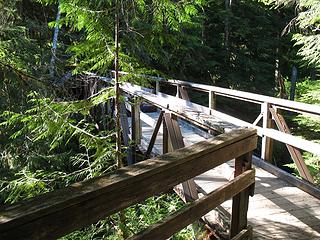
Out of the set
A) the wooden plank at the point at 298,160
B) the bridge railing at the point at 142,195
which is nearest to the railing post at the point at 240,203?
the bridge railing at the point at 142,195

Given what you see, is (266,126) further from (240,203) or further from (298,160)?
(240,203)

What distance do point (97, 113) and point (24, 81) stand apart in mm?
5861

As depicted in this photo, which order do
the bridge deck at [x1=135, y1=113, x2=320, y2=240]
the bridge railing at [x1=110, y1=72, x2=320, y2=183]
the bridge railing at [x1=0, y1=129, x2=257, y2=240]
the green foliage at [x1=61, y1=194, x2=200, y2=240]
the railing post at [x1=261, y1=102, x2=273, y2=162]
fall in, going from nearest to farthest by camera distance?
the bridge railing at [x1=0, y1=129, x2=257, y2=240] < the bridge deck at [x1=135, y1=113, x2=320, y2=240] < the green foliage at [x1=61, y1=194, x2=200, y2=240] < the bridge railing at [x1=110, y1=72, x2=320, y2=183] < the railing post at [x1=261, y1=102, x2=273, y2=162]

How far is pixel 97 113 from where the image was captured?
11.0 m

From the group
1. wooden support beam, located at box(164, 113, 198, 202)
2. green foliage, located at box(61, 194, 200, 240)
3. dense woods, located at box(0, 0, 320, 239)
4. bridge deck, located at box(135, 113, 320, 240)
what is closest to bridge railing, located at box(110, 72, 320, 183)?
bridge deck, located at box(135, 113, 320, 240)

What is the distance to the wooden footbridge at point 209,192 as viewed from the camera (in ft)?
4.57

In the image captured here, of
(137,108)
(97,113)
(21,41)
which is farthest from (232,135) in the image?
(97,113)

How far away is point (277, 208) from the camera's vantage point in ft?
12.3

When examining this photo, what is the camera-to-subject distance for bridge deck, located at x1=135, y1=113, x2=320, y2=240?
127 inches

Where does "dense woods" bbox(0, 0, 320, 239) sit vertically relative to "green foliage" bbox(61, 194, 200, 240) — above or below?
above

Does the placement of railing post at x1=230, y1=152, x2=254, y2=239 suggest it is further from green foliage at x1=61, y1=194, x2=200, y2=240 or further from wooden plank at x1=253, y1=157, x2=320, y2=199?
wooden plank at x1=253, y1=157, x2=320, y2=199

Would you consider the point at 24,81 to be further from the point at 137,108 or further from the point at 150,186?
the point at 150,186

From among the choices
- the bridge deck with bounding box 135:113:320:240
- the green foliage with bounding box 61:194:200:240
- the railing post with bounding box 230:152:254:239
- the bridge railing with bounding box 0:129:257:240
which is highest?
the bridge railing with bounding box 0:129:257:240

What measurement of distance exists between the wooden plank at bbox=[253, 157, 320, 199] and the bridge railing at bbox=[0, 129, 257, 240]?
174 centimetres
